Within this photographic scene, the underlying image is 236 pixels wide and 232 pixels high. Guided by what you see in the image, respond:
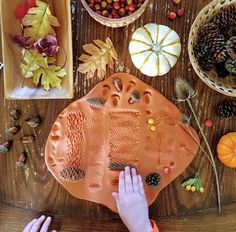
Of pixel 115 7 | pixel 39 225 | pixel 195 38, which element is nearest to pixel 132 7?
pixel 115 7

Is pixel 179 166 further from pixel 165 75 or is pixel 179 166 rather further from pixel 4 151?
pixel 4 151

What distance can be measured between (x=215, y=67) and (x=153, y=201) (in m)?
0.30

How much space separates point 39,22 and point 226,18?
357mm

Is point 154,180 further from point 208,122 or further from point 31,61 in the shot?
point 31,61

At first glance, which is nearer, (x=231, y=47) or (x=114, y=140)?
(x=231, y=47)

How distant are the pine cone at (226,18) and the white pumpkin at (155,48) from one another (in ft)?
0.31

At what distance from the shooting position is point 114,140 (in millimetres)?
1026

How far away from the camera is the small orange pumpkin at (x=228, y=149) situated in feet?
3.23

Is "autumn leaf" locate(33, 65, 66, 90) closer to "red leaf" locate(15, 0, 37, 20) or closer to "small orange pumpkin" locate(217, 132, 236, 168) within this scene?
"red leaf" locate(15, 0, 37, 20)

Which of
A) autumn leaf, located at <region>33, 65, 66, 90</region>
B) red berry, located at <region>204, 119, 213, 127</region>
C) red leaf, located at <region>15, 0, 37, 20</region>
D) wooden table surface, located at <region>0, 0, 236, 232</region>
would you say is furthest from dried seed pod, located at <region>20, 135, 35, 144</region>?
red berry, located at <region>204, 119, 213, 127</region>

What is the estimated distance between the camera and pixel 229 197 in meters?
1.02

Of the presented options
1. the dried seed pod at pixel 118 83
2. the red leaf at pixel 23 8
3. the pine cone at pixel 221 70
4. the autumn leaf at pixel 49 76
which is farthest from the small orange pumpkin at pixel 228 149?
the red leaf at pixel 23 8

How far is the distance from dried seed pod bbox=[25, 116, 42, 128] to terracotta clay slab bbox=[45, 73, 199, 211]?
3 centimetres

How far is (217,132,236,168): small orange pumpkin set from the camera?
3.23 feet
